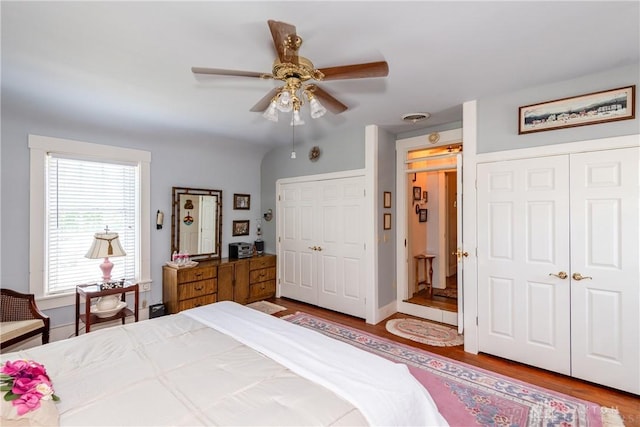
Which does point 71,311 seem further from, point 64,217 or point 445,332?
point 445,332

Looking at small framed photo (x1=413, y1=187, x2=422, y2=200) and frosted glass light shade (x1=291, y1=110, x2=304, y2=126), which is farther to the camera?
small framed photo (x1=413, y1=187, x2=422, y2=200)

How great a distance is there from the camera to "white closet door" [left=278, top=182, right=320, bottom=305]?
4.53m

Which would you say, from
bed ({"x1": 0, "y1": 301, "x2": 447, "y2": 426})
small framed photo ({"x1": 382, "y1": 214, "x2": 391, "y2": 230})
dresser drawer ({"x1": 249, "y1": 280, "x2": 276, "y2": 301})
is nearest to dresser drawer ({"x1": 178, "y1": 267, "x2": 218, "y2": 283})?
dresser drawer ({"x1": 249, "y1": 280, "x2": 276, "y2": 301})

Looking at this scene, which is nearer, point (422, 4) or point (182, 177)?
Result: point (422, 4)

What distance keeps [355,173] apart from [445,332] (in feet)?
7.21

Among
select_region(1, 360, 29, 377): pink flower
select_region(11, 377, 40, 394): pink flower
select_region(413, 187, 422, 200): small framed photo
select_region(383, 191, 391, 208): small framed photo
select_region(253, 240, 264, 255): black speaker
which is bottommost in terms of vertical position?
select_region(11, 377, 40, 394): pink flower

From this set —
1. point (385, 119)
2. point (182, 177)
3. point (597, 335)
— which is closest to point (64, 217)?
point (182, 177)

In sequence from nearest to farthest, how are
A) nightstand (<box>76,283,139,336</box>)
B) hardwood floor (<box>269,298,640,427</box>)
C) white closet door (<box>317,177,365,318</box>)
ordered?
1. hardwood floor (<box>269,298,640,427</box>)
2. nightstand (<box>76,283,139,336</box>)
3. white closet door (<box>317,177,365,318</box>)

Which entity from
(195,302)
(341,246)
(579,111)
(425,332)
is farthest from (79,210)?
(579,111)

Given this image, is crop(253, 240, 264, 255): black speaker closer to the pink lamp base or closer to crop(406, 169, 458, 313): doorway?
the pink lamp base

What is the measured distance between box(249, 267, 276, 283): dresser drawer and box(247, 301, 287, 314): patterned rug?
0.35 metres

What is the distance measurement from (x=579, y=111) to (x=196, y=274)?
4388 millimetres

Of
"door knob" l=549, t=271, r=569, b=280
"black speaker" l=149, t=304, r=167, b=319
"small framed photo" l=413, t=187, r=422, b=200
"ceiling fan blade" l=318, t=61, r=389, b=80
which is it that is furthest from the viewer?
"small framed photo" l=413, t=187, r=422, b=200

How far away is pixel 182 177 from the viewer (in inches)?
169
